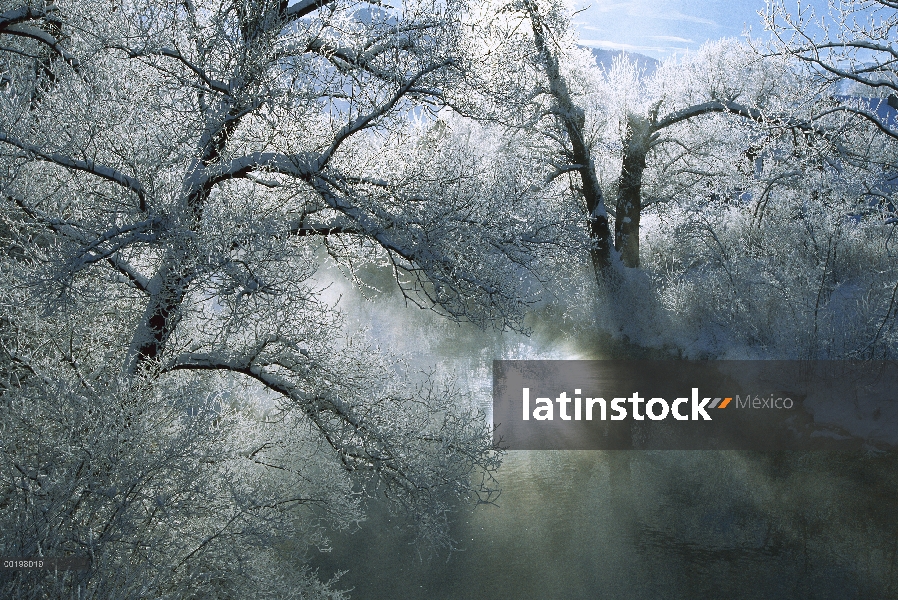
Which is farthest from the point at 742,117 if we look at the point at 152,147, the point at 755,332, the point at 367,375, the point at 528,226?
the point at 152,147

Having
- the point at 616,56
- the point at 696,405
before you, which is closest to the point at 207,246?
the point at 696,405

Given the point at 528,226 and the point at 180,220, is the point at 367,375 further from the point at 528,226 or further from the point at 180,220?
the point at 180,220

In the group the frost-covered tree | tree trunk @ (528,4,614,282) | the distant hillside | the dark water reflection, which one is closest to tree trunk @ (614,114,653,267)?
tree trunk @ (528,4,614,282)

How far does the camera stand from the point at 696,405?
1112 centimetres

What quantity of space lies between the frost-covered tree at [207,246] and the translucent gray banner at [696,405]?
5.18 m

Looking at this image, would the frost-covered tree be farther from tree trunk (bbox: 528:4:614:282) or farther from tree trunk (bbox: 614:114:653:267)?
tree trunk (bbox: 614:114:653:267)

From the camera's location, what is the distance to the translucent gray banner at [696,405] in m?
9.66

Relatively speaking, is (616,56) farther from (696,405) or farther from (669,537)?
(669,537)

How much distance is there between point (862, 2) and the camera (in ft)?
22.9

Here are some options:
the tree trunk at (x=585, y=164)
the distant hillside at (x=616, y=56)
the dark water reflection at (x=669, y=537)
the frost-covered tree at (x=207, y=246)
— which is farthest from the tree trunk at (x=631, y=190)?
the frost-covered tree at (x=207, y=246)

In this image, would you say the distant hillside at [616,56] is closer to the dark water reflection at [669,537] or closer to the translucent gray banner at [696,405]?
the translucent gray banner at [696,405]

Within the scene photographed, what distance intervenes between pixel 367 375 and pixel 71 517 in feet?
8.67

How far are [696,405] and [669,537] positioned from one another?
3396 millimetres

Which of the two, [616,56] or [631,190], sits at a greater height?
[616,56]
